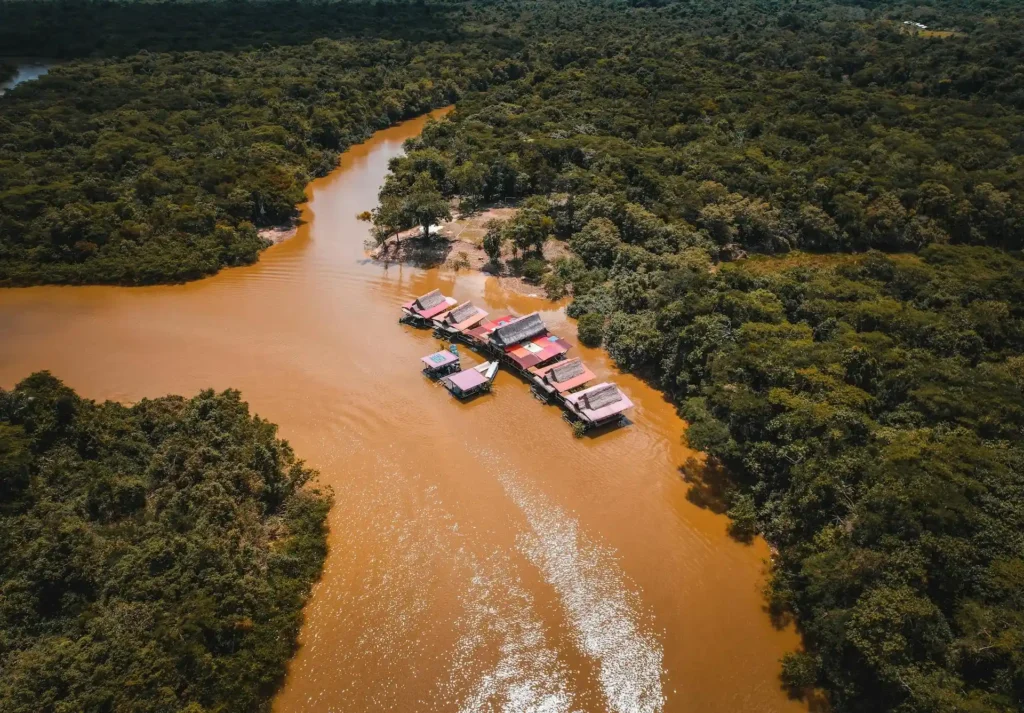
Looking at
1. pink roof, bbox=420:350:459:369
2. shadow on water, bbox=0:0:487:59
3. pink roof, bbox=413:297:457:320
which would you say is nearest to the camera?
pink roof, bbox=420:350:459:369

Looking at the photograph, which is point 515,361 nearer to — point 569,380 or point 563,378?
point 563,378

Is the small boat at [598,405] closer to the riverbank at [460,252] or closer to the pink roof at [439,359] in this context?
the pink roof at [439,359]

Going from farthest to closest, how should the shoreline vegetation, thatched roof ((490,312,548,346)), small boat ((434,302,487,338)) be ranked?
1. small boat ((434,302,487,338))
2. thatched roof ((490,312,548,346))
3. the shoreline vegetation

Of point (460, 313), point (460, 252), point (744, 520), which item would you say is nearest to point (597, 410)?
point (744, 520)

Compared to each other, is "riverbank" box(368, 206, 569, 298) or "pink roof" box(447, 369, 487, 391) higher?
"pink roof" box(447, 369, 487, 391)

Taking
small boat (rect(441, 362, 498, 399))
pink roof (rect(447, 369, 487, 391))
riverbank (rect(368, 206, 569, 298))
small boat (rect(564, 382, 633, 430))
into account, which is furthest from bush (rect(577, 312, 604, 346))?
pink roof (rect(447, 369, 487, 391))

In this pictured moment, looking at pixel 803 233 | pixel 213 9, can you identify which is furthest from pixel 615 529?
pixel 213 9

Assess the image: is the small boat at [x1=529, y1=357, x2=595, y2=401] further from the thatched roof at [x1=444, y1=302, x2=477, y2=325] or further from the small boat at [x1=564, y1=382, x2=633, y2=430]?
the thatched roof at [x1=444, y1=302, x2=477, y2=325]

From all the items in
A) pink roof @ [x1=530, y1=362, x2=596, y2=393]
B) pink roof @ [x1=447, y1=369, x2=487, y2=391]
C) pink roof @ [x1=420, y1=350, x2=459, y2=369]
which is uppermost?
pink roof @ [x1=530, y1=362, x2=596, y2=393]
